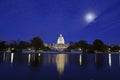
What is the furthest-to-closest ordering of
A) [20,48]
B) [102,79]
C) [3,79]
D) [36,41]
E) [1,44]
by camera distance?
[20,48] → [36,41] → [1,44] → [102,79] → [3,79]

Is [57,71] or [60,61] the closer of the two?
[57,71]

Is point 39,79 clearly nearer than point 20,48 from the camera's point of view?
Yes

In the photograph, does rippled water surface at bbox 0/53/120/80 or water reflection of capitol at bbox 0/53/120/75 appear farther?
water reflection of capitol at bbox 0/53/120/75

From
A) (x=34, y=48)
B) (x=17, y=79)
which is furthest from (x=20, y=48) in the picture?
(x=17, y=79)

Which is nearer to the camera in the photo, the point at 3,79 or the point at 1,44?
the point at 3,79

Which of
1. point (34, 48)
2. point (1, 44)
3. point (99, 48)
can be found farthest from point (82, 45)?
point (1, 44)

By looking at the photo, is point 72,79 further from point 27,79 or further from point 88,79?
point 27,79

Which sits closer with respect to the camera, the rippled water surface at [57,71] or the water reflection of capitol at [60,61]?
the rippled water surface at [57,71]

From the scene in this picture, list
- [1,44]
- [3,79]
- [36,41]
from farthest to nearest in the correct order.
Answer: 1. [36,41]
2. [1,44]
3. [3,79]

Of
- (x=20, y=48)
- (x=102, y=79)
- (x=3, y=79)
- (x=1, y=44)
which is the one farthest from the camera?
(x=20, y=48)

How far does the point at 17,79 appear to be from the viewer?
13312 millimetres

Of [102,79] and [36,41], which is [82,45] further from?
[102,79]

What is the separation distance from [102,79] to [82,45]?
13783 centimetres

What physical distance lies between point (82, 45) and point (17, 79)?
456 ft
